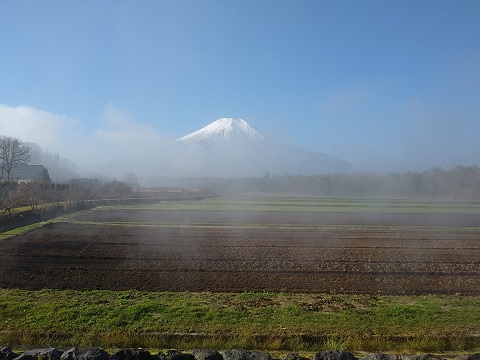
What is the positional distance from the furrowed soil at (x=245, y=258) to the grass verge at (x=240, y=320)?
126 cm

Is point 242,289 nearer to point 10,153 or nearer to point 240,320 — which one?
point 240,320

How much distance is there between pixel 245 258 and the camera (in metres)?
16.7

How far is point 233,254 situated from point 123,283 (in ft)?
20.5

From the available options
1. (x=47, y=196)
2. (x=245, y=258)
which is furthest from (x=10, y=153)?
(x=245, y=258)

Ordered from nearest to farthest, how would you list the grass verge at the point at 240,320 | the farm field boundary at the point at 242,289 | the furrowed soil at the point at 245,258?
the grass verge at the point at 240,320
the farm field boundary at the point at 242,289
the furrowed soil at the point at 245,258

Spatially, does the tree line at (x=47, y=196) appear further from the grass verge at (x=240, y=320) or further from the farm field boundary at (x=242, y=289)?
the grass verge at (x=240, y=320)

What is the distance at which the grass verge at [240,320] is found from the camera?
7.34 m

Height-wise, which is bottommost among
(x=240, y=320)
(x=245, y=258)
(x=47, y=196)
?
(x=245, y=258)

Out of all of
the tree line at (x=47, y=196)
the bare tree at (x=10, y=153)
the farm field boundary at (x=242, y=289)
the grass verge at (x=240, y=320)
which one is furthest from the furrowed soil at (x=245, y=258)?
the bare tree at (x=10, y=153)

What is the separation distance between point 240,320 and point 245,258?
26.3ft

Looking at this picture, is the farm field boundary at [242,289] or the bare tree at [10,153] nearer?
the farm field boundary at [242,289]

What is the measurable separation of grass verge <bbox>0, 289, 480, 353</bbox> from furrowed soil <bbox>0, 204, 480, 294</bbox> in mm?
1264

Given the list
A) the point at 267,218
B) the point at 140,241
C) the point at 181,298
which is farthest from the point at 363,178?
the point at 181,298

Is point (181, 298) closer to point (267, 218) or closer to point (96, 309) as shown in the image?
point (96, 309)
